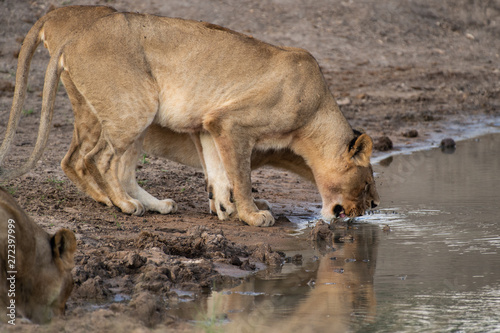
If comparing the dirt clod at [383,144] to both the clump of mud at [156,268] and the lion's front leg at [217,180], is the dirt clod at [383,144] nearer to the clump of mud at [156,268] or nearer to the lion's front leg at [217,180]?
the lion's front leg at [217,180]

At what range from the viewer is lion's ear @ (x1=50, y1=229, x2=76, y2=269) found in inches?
154

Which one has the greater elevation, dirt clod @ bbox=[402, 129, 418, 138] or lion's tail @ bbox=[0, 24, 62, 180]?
lion's tail @ bbox=[0, 24, 62, 180]

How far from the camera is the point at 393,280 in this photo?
5023mm

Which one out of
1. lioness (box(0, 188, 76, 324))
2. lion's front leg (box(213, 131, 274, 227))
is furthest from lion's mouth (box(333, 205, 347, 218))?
lioness (box(0, 188, 76, 324))

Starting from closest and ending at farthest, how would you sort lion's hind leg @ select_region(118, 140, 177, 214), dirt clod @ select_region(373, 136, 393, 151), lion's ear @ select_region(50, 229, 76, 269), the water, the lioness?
the lioness < lion's ear @ select_region(50, 229, 76, 269) < the water < lion's hind leg @ select_region(118, 140, 177, 214) < dirt clod @ select_region(373, 136, 393, 151)

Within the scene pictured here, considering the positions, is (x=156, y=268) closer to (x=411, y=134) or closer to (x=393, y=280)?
(x=393, y=280)

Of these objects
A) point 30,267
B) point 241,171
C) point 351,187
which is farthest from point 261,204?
point 30,267

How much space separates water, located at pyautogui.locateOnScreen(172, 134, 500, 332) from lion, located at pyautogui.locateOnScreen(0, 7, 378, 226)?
647 millimetres

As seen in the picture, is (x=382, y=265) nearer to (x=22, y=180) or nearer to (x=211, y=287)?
(x=211, y=287)

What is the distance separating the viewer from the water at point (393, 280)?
4.25m

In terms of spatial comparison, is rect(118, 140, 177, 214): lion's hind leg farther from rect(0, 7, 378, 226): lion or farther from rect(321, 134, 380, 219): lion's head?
rect(321, 134, 380, 219): lion's head

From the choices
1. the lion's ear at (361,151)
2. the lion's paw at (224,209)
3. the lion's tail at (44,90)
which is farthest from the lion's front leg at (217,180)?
the lion's tail at (44,90)

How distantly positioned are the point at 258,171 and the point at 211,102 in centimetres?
243

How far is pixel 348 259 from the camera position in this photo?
18.6 ft
